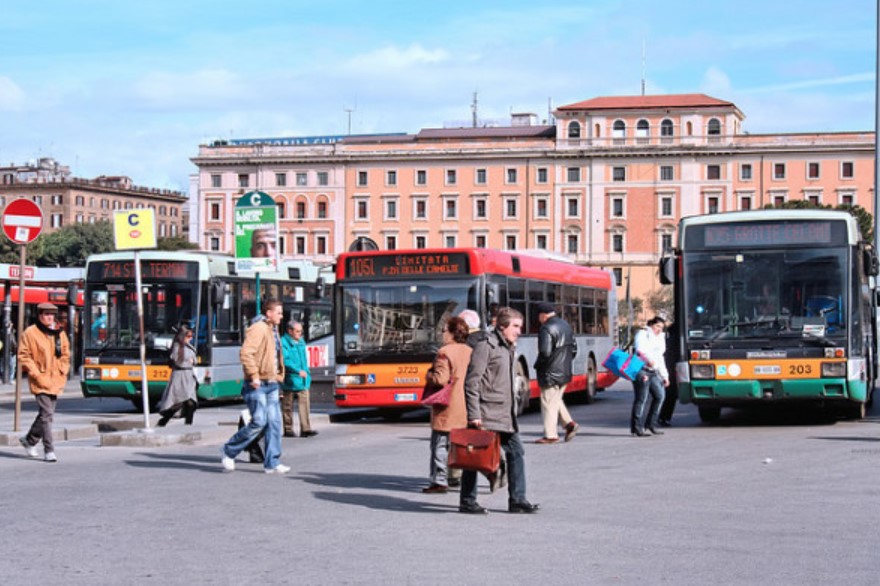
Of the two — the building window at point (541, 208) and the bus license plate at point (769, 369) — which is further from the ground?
the building window at point (541, 208)

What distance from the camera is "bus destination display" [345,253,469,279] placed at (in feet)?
71.7

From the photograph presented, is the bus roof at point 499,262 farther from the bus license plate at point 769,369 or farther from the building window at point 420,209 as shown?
the building window at point 420,209

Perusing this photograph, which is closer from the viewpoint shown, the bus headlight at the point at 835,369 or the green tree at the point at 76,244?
the bus headlight at the point at 835,369

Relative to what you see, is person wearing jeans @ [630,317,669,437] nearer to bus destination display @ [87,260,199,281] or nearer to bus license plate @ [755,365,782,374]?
bus license plate @ [755,365,782,374]

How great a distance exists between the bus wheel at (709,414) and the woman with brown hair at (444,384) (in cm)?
990

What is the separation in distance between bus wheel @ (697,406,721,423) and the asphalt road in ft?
13.4

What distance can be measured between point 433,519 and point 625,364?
884 centimetres

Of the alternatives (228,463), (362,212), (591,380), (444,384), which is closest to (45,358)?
(228,463)

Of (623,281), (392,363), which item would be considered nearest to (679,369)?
(392,363)

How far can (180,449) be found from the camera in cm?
1748

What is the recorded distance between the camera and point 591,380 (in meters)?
29.2

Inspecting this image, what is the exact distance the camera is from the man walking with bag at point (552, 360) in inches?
687

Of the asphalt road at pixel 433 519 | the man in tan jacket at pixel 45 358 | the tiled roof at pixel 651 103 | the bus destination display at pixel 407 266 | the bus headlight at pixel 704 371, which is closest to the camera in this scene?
the asphalt road at pixel 433 519

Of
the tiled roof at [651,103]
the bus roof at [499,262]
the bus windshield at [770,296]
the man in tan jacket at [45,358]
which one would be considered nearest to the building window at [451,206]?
the tiled roof at [651,103]
